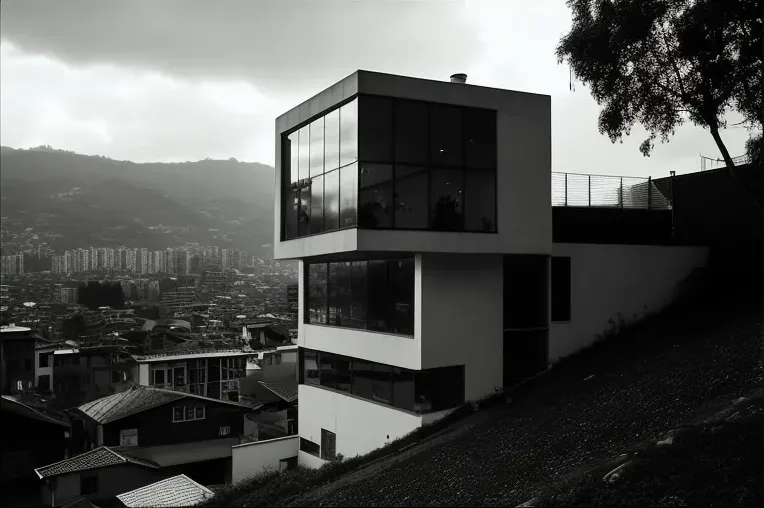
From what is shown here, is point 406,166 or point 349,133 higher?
point 349,133

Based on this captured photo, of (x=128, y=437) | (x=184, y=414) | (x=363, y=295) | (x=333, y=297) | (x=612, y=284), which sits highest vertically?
(x=612, y=284)

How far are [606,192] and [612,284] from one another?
3.55m

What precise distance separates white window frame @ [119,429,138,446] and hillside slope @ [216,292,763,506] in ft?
42.2

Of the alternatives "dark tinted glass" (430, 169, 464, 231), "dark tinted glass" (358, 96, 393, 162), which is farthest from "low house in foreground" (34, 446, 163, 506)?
"dark tinted glass" (358, 96, 393, 162)

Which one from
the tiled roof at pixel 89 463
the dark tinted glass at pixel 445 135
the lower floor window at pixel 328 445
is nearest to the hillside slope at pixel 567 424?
the lower floor window at pixel 328 445

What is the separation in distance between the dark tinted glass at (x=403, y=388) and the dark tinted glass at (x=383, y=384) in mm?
175

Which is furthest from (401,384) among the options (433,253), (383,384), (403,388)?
(433,253)

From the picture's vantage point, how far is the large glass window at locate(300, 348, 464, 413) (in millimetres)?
16281

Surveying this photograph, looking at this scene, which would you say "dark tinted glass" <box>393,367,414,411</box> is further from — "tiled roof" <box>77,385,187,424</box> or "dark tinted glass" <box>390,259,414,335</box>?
"tiled roof" <box>77,385,187,424</box>

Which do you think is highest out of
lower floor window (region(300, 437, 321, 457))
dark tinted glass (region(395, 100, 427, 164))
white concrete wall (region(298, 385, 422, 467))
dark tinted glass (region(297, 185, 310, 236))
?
dark tinted glass (region(395, 100, 427, 164))

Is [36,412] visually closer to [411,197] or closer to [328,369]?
[328,369]

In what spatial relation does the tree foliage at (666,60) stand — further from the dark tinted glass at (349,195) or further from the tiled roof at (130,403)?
the tiled roof at (130,403)

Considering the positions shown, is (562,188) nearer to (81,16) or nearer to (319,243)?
(319,243)

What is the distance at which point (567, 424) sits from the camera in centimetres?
1259
